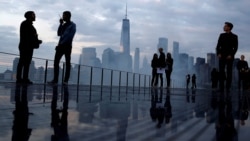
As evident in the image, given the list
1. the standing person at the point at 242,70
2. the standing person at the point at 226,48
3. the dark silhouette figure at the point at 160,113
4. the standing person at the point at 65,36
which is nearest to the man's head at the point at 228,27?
the standing person at the point at 226,48

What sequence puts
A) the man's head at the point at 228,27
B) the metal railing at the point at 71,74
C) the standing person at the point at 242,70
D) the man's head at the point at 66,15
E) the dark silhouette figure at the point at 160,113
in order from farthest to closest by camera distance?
1. the standing person at the point at 242,70
2. the metal railing at the point at 71,74
3. the man's head at the point at 66,15
4. the man's head at the point at 228,27
5. the dark silhouette figure at the point at 160,113

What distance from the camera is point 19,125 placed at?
2.13 m

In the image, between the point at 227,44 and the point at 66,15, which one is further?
the point at 66,15

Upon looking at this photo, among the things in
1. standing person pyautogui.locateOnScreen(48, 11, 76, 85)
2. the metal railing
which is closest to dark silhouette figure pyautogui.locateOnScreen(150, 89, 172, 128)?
standing person pyautogui.locateOnScreen(48, 11, 76, 85)

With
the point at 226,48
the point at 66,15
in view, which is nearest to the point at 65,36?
the point at 66,15

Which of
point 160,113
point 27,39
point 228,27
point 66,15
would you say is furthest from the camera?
point 27,39

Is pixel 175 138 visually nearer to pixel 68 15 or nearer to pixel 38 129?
pixel 38 129

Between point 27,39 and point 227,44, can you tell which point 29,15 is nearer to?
point 27,39

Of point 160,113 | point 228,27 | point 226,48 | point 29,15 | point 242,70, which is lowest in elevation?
point 160,113

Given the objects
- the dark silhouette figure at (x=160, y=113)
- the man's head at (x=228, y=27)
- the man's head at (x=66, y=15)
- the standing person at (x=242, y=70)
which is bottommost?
the dark silhouette figure at (x=160, y=113)

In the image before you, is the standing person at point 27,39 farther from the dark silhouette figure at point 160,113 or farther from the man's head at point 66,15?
the dark silhouette figure at point 160,113

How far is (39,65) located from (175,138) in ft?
36.6

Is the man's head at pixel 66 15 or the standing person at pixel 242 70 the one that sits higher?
the man's head at pixel 66 15

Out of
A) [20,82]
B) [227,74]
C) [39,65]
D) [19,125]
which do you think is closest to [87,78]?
[39,65]
